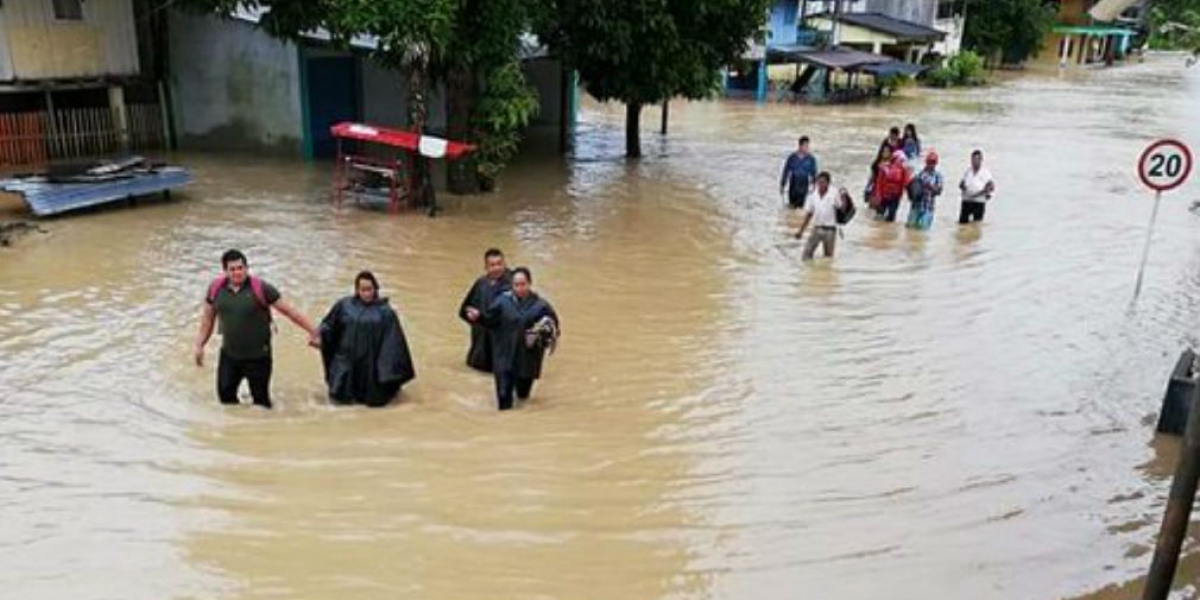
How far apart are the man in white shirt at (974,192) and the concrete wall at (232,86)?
12919 mm

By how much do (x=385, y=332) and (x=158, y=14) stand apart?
53.3 ft

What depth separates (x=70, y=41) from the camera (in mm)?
20203

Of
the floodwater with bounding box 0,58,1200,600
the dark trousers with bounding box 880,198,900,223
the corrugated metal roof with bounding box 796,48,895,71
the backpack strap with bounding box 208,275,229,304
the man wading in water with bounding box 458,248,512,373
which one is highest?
the corrugated metal roof with bounding box 796,48,895,71

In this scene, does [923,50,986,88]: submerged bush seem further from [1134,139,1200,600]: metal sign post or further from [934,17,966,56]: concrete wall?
[1134,139,1200,600]: metal sign post

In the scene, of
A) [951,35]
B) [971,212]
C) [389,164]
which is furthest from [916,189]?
[951,35]

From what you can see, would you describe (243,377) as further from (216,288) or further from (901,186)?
(901,186)

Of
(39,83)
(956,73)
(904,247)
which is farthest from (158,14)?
(956,73)

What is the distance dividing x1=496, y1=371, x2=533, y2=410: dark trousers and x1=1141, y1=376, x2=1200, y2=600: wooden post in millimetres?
5201

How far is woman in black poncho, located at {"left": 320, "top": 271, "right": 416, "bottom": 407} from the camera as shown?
8.82m

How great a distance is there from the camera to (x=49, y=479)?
7660mm

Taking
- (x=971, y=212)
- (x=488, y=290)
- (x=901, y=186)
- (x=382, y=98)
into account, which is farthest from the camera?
(x=382, y=98)

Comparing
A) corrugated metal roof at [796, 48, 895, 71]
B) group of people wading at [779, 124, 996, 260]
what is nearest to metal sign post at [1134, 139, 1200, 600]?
group of people wading at [779, 124, 996, 260]

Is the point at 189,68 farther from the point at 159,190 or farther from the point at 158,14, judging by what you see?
the point at 159,190

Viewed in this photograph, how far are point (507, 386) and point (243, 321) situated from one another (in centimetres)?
221
